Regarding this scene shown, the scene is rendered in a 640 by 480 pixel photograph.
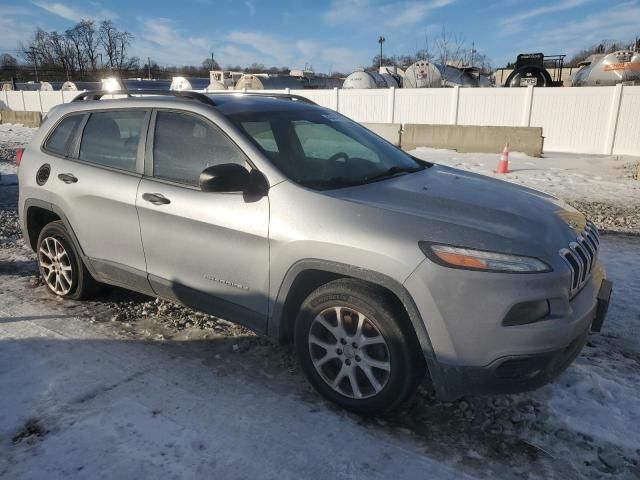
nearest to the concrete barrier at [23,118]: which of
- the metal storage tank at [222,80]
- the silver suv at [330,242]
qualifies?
the metal storage tank at [222,80]

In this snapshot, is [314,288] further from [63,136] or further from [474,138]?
[474,138]

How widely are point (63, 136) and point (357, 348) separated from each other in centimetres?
327

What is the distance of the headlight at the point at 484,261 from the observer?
2.38m

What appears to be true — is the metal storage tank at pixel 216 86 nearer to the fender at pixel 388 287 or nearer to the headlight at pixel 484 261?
the fender at pixel 388 287

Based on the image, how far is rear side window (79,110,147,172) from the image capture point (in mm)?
3713

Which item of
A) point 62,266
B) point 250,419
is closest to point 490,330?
point 250,419

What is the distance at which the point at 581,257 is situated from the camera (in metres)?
2.69

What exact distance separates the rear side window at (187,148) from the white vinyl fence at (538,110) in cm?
1641

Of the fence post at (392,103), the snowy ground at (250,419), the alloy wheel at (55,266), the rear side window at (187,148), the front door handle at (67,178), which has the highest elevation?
the fence post at (392,103)

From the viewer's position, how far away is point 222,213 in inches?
122

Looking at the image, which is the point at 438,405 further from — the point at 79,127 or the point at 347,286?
the point at 79,127

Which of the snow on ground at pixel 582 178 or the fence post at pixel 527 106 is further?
the fence post at pixel 527 106

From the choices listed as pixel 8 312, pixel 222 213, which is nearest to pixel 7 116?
pixel 8 312

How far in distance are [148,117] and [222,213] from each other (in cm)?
115
